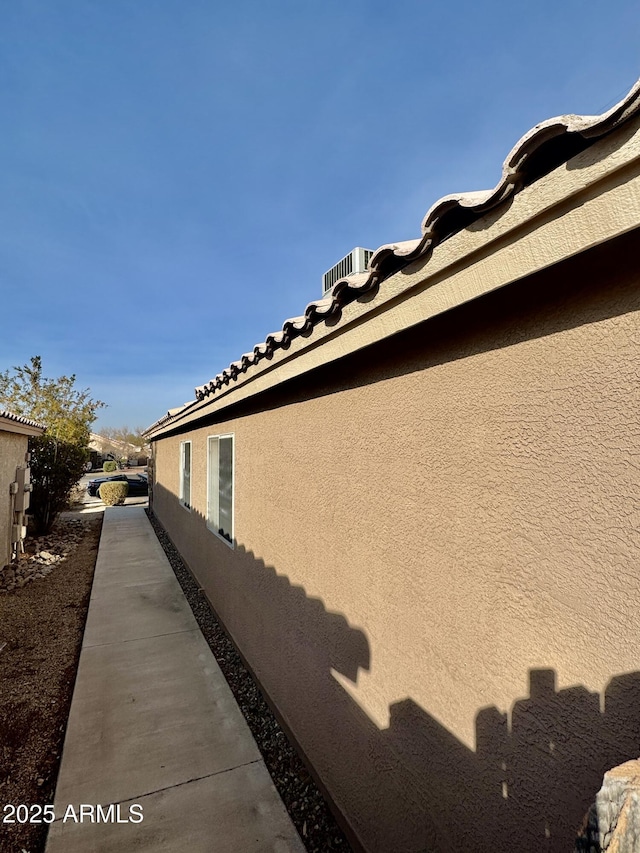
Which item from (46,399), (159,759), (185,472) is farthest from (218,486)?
(46,399)

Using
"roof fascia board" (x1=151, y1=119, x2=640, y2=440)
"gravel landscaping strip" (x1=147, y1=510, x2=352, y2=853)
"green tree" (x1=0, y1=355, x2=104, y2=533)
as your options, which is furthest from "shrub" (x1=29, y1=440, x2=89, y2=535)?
"roof fascia board" (x1=151, y1=119, x2=640, y2=440)

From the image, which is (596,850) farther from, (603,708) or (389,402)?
(389,402)

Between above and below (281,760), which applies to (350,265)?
above

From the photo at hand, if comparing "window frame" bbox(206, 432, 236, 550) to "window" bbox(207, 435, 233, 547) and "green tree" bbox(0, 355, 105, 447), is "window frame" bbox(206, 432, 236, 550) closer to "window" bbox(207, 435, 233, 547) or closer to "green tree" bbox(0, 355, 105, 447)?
"window" bbox(207, 435, 233, 547)

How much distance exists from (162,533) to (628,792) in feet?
42.3

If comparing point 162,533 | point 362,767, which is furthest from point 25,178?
point 362,767

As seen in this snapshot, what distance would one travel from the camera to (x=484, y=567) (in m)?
1.69

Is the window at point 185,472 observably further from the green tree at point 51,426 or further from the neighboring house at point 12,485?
the green tree at point 51,426

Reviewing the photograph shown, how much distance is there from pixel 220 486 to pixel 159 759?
3.33 metres

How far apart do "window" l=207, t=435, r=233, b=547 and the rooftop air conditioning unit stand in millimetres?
2422

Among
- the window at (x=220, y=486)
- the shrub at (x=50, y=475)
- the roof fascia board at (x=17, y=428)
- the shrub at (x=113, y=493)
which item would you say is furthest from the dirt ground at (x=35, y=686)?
the shrub at (x=113, y=493)

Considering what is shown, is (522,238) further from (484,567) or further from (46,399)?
(46,399)

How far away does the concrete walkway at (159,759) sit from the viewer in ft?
8.71

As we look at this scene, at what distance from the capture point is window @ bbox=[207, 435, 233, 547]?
18.2ft
